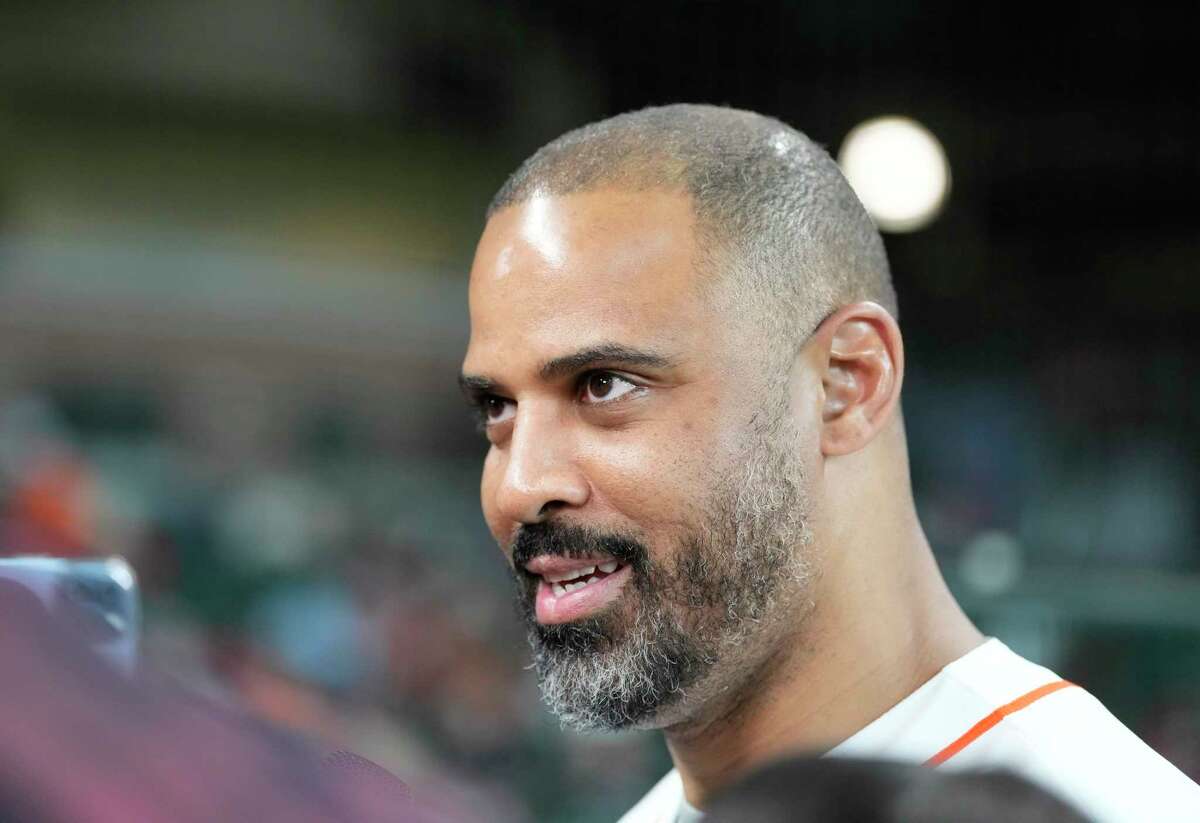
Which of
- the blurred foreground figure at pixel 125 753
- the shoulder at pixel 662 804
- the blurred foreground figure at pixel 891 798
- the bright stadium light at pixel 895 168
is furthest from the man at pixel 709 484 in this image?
the bright stadium light at pixel 895 168

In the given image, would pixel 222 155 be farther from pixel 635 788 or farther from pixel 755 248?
pixel 755 248

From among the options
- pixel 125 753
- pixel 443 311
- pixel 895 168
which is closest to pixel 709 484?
pixel 125 753

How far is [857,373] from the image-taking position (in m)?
1.78

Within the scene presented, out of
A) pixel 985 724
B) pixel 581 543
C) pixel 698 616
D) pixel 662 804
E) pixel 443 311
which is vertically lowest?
pixel 662 804

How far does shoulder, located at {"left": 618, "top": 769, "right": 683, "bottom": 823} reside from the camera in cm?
193

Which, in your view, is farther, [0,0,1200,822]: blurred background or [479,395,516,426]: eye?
[0,0,1200,822]: blurred background

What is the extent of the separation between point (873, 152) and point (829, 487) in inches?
208

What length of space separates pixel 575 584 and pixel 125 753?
4.13 ft

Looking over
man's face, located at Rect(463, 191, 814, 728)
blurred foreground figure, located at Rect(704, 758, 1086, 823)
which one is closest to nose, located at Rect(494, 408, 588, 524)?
man's face, located at Rect(463, 191, 814, 728)

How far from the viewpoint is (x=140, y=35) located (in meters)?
8.00

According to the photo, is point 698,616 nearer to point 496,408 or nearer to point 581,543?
point 581,543

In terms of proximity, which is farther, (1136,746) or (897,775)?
(1136,746)

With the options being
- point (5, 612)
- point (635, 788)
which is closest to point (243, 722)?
point (5, 612)

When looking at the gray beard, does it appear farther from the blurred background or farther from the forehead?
the blurred background
